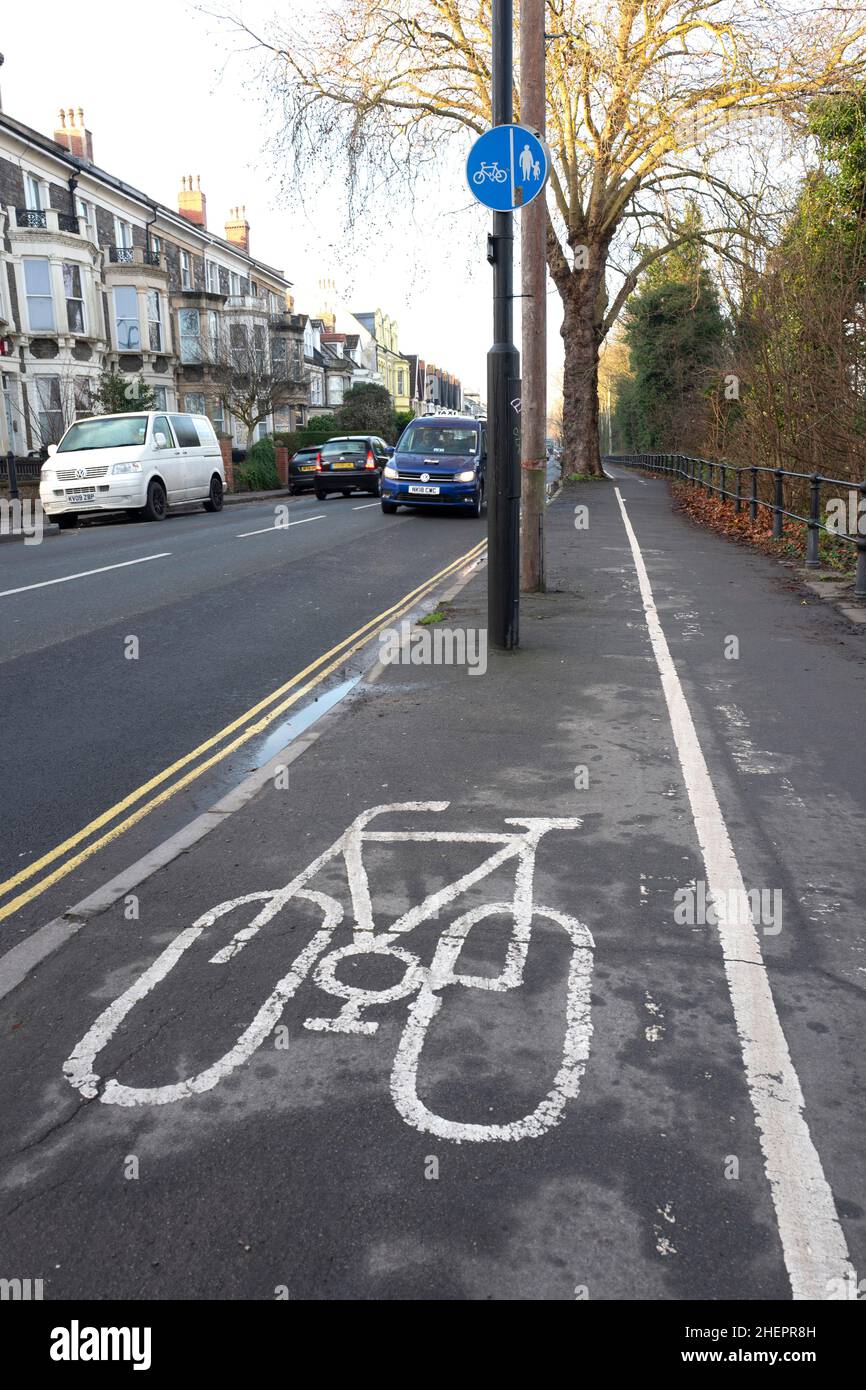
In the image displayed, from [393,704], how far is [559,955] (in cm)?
351

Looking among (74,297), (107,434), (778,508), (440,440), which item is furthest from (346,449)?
(778,508)

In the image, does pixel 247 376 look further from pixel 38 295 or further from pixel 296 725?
pixel 296 725

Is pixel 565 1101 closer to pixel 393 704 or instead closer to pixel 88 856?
pixel 88 856

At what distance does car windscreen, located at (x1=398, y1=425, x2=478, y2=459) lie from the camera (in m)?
21.9

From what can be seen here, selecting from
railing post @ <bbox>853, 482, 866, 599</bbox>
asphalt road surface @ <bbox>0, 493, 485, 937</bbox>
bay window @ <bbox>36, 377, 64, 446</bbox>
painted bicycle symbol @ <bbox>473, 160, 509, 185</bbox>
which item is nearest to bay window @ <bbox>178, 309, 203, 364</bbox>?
bay window @ <bbox>36, 377, 64, 446</bbox>

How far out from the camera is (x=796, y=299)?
49.4 ft

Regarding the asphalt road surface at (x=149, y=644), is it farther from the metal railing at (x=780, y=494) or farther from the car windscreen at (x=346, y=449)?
the car windscreen at (x=346, y=449)

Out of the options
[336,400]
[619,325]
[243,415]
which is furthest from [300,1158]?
[336,400]

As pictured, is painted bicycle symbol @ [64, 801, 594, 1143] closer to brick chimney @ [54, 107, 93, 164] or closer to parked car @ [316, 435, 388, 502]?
parked car @ [316, 435, 388, 502]

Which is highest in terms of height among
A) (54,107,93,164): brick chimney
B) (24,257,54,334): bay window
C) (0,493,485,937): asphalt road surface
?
(54,107,93,164): brick chimney

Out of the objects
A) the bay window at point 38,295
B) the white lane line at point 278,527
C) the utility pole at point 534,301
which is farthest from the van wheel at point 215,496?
the bay window at point 38,295

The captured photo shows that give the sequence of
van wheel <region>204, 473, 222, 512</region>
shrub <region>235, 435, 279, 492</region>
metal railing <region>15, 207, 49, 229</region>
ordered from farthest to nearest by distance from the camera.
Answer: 1. shrub <region>235, 435, 279, 492</region>
2. metal railing <region>15, 207, 49, 229</region>
3. van wheel <region>204, 473, 222, 512</region>

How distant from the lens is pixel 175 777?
5609mm

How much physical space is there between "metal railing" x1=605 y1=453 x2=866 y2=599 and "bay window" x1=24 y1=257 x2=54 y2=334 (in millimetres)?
21729
